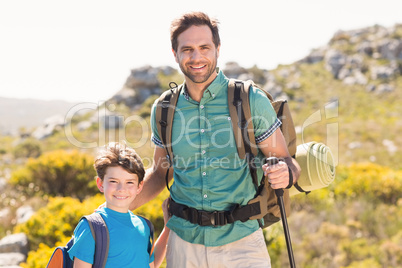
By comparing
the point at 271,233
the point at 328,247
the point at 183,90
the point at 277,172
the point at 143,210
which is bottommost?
the point at 328,247

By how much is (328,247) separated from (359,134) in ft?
49.9

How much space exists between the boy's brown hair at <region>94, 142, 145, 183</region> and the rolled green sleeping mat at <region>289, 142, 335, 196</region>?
3.33 feet

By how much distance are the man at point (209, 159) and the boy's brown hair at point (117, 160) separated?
284mm

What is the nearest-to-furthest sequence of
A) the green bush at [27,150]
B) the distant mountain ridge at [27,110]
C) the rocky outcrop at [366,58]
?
the green bush at [27,150], the rocky outcrop at [366,58], the distant mountain ridge at [27,110]

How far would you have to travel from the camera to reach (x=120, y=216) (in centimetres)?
208

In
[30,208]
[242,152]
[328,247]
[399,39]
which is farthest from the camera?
[399,39]

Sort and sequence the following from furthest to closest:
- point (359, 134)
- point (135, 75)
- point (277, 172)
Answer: point (135, 75)
point (359, 134)
point (277, 172)

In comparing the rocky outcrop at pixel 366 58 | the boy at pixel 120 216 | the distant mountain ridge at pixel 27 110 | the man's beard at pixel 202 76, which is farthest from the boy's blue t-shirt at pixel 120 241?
the distant mountain ridge at pixel 27 110

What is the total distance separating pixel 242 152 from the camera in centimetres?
219

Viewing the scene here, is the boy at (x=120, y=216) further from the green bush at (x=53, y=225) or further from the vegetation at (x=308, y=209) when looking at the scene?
the green bush at (x=53, y=225)

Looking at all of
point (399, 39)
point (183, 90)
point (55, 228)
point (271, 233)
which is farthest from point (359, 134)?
point (399, 39)

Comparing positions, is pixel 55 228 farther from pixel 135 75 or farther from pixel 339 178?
pixel 135 75

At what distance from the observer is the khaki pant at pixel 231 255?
2.16 meters

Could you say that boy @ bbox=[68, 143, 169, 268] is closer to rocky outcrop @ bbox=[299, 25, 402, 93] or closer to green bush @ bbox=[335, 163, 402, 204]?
green bush @ bbox=[335, 163, 402, 204]
